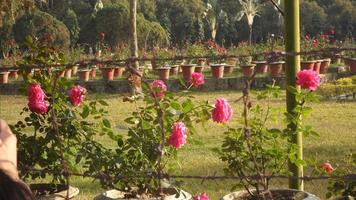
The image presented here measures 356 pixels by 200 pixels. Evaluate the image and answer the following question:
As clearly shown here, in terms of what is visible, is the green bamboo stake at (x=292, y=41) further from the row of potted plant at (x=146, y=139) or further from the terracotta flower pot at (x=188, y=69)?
the terracotta flower pot at (x=188, y=69)

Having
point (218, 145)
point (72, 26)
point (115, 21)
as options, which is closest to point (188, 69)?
point (218, 145)

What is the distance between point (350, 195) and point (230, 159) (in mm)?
594

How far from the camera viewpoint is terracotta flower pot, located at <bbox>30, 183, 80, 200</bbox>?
316 cm

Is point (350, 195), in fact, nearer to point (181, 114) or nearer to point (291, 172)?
point (291, 172)

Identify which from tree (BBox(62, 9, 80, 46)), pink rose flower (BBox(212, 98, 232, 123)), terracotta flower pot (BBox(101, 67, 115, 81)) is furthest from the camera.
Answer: tree (BBox(62, 9, 80, 46))

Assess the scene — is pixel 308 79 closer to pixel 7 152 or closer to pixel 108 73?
pixel 7 152

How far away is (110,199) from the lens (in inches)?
118

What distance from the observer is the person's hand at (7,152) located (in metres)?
0.91

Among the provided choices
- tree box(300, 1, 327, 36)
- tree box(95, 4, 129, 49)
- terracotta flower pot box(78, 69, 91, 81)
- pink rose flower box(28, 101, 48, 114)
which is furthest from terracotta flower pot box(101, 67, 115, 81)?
tree box(300, 1, 327, 36)

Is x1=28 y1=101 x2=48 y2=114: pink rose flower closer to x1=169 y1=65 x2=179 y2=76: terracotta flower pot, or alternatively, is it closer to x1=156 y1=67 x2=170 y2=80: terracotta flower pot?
x1=156 y1=67 x2=170 y2=80: terracotta flower pot

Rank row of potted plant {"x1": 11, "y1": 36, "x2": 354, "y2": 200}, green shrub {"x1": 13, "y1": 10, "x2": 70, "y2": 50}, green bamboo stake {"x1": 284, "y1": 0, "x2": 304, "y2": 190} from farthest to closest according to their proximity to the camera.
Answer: green shrub {"x1": 13, "y1": 10, "x2": 70, "y2": 50}
green bamboo stake {"x1": 284, "y1": 0, "x2": 304, "y2": 190}
row of potted plant {"x1": 11, "y1": 36, "x2": 354, "y2": 200}

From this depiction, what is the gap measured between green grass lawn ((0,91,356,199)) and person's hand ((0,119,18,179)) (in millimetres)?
2058

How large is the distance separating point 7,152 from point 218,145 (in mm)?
5797

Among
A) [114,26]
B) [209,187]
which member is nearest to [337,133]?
[209,187]
